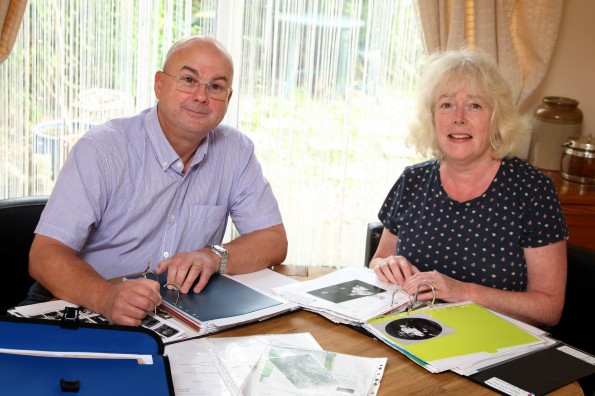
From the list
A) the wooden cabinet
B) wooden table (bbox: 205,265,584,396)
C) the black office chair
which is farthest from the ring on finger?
the wooden cabinet

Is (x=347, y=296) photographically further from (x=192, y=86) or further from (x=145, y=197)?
(x=192, y=86)

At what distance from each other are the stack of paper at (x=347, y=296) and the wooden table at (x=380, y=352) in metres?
0.03

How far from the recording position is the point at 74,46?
3.27 m

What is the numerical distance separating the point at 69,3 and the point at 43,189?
824 mm

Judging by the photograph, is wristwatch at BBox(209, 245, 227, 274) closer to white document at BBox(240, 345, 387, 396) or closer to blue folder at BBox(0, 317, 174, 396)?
white document at BBox(240, 345, 387, 396)

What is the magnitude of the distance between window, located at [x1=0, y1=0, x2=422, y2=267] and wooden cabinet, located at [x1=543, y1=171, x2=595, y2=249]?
33.4 inches

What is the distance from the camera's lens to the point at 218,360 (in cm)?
156

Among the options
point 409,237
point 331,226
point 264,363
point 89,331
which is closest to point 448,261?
point 409,237

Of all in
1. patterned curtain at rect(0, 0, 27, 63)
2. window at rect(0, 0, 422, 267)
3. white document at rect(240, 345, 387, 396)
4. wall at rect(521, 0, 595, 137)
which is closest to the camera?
white document at rect(240, 345, 387, 396)

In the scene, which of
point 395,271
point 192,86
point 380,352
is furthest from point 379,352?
point 192,86

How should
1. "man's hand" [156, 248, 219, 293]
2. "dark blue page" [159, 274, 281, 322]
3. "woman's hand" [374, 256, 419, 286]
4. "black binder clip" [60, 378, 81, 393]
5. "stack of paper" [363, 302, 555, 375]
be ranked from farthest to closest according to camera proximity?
1. "woman's hand" [374, 256, 419, 286]
2. "man's hand" [156, 248, 219, 293]
3. "dark blue page" [159, 274, 281, 322]
4. "stack of paper" [363, 302, 555, 375]
5. "black binder clip" [60, 378, 81, 393]

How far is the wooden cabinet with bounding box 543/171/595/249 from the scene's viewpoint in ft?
10.8

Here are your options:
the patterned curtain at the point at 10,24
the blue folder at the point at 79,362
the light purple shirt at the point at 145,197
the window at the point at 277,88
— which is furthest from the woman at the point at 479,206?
the patterned curtain at the point at 10,24

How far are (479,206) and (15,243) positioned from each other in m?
1.43
